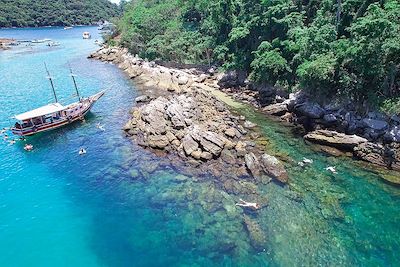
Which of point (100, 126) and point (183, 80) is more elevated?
point (183, 80)

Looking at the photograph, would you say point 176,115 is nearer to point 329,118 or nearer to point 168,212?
point 168,212

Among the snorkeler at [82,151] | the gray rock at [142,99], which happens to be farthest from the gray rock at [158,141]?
the gray rock at [142,99]

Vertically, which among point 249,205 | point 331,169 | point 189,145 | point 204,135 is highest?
point 204,135

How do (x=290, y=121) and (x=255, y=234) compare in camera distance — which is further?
(x=290, y=121)

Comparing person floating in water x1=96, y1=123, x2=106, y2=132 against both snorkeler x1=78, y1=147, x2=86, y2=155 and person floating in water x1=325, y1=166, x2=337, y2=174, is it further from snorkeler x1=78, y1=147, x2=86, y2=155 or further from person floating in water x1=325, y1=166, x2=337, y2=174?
person floating in water x1=325, y1=166, x2=337, y2=174

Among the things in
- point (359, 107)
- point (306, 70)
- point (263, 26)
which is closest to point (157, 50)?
point (263, 26)

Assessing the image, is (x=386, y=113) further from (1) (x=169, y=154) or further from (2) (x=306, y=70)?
(1) (x=169, y=154)

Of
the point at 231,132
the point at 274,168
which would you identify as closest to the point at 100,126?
the point at 231,132
